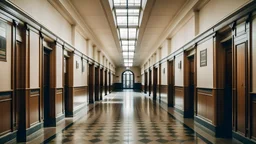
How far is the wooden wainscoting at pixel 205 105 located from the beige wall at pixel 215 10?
1803 mm

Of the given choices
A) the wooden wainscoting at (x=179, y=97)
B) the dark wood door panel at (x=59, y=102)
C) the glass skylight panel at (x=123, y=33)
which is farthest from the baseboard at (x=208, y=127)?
the glass skylight panel at (x=123, y=33)

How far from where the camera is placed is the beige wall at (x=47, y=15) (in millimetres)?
5070

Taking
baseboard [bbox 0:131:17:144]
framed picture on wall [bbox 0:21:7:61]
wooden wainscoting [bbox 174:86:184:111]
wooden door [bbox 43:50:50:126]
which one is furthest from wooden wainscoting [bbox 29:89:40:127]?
wooden wainscoting [bbox 174:86:184:111]

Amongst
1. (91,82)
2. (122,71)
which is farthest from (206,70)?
(122,71)

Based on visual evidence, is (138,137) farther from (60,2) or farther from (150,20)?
(150,20)

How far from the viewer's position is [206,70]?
6.39m

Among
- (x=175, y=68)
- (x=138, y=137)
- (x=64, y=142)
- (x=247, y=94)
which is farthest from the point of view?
(x=175, y=68)

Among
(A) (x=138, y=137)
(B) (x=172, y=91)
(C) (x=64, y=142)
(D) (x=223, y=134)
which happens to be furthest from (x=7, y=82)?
(B) (x=172, y=91)

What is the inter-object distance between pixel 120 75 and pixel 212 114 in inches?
1243

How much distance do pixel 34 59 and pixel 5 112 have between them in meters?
1.61

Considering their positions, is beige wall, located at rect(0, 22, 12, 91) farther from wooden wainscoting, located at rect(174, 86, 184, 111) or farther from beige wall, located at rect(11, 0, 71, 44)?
wooden wainscoting, located at rect(174, 86, 184, 111)

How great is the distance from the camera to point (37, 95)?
5719 mm

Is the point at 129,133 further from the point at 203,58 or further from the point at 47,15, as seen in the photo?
the point at 47,15

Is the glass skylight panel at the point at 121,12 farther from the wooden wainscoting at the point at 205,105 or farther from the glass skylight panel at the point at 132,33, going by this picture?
the wooden wainscoting at the point at 205,105
